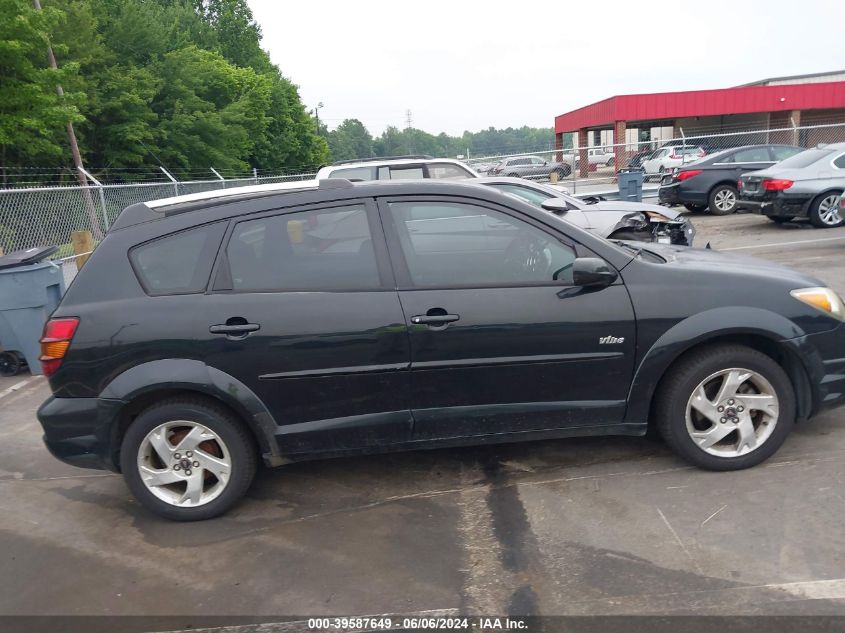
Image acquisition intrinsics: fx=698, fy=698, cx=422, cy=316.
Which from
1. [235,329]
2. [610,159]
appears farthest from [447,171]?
[610,159]

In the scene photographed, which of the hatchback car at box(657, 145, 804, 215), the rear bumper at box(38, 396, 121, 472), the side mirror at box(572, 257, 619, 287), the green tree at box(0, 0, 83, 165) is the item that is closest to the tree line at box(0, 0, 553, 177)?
the green tree at box(0, 0, 83, 165)

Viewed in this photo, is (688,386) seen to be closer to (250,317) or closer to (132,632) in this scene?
(250,317)

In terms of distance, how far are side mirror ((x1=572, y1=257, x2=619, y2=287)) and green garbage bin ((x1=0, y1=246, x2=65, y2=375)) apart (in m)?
5.53

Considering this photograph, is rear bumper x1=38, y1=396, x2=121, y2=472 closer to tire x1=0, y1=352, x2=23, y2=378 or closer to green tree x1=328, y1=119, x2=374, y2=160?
tire x1=0, y1=352, x2=23, y2=378

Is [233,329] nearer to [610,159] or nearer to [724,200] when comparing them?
[724,200]

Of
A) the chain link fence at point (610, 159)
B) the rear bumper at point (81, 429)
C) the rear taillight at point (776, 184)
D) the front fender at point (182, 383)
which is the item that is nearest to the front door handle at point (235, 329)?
the front fender at point (182, 383)

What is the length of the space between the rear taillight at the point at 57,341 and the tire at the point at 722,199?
1479 centimetres

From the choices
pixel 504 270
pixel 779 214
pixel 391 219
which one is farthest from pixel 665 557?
pixel 779 214

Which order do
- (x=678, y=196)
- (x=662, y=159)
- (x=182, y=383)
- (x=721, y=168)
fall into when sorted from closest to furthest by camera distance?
(x=182, y=383)
(x=721, y=168)
(x=678, y=196)
(x=662, y=159)

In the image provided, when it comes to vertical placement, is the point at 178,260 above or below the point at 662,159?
below

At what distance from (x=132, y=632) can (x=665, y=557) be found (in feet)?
7.76

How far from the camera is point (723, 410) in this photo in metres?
3.83

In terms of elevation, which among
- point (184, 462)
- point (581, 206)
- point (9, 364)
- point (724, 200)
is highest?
point (581, 206)

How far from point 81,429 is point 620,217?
22.2 ft
